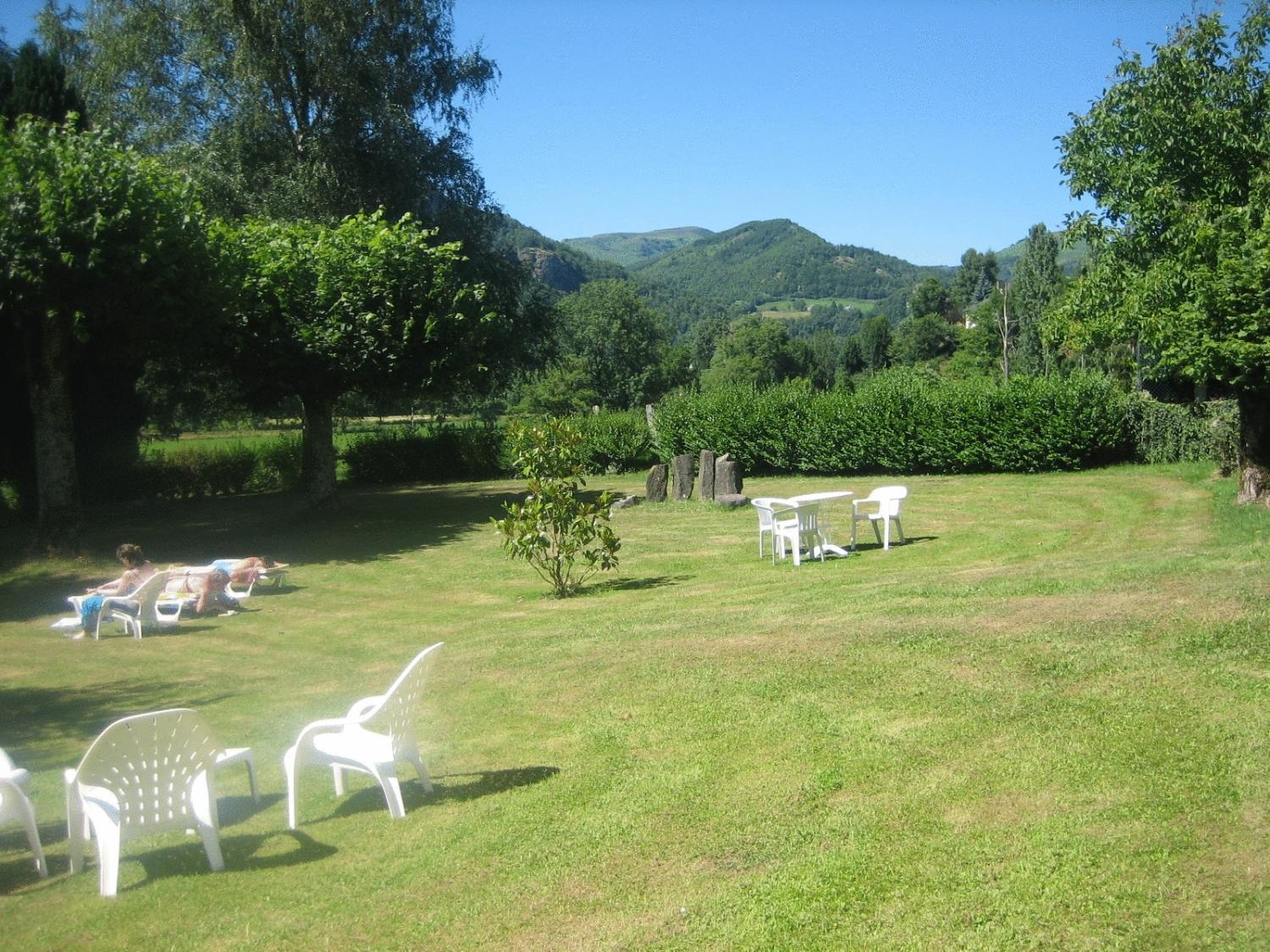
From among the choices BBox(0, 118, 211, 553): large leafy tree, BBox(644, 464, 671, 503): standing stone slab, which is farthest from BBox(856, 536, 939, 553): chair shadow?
BBox(0, 118, 211, 553): large leafy tree

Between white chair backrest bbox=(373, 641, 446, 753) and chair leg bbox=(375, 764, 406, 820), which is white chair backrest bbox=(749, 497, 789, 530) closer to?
white chair backrest bbox=(373, 641, 446, 753)

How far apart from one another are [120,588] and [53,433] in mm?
6451

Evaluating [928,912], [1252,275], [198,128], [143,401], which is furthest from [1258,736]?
[143,401]

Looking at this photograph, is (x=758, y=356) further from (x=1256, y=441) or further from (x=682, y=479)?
(x=1256, y=441)

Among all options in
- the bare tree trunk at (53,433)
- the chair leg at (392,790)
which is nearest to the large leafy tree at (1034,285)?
the bare tree trunk at (53,433)

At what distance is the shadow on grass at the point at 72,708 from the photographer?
27.6 feet

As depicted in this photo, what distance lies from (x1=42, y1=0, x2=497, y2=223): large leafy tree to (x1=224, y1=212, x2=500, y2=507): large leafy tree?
2.14 m

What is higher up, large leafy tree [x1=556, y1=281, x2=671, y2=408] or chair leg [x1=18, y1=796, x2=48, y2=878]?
large leafy tree [x1=556, y1=281, x2=671, y2=408]

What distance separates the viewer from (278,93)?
2552 centimetres

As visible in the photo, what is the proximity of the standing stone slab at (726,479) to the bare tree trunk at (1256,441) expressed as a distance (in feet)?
30.8

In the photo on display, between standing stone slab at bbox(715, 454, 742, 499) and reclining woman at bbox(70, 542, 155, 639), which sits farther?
standing stone slab at bbox(715, 454, 742, 499)

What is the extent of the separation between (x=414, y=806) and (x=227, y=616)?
31.2ft

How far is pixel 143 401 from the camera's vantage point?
93.7 ft

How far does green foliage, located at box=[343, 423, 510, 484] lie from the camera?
34938 millimetres
